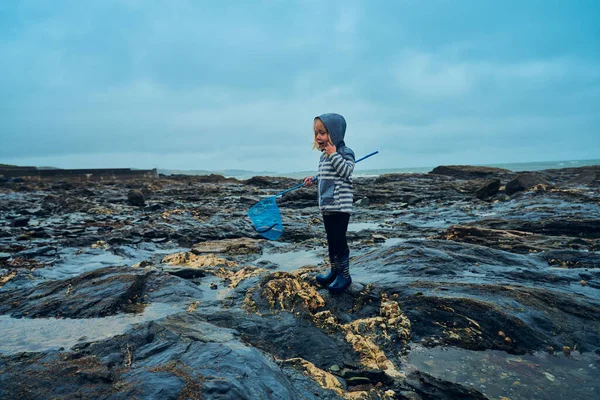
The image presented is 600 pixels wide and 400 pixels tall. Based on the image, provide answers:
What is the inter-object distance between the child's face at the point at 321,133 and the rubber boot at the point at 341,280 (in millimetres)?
1476

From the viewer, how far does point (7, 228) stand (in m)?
12.3

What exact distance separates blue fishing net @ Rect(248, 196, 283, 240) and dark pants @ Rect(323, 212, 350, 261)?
1655 millimetres

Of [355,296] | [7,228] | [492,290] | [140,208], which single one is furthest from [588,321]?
[140,208]

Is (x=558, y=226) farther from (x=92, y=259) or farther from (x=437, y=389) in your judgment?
(x=92, y=259)

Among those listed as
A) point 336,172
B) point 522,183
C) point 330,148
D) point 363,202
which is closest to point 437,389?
point 336,172

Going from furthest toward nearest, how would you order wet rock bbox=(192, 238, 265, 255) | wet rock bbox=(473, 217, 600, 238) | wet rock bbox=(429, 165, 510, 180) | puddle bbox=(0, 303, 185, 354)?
1. wet rock bbox=(429, 165, 510, 180)
2. wet rock bbox=(473, 217, 600, 238)
3. wet rock bbox=(192, 238, 265, 255)
4. puddle bbox=(0, 303, 185, 354)

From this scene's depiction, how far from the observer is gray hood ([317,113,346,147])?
15.3 feet

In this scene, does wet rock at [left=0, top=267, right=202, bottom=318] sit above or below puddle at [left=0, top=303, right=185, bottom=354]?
above

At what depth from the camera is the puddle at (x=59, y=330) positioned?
3.91 m

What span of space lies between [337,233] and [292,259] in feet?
13.0

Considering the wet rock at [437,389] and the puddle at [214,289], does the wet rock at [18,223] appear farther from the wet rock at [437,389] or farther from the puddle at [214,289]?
the wet rock at [437,389]

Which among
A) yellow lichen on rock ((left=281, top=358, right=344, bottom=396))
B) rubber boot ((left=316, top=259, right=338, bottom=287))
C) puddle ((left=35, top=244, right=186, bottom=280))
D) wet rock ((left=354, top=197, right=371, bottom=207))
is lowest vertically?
puddle ((left=35, top=244, right=186, bottom=280))

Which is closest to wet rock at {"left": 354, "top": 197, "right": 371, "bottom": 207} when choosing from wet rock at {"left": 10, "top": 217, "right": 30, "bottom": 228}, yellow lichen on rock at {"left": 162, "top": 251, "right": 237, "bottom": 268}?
yellow lichen on rock at {"left": 162, "top": 251, "right": 237, "bottom": 268}

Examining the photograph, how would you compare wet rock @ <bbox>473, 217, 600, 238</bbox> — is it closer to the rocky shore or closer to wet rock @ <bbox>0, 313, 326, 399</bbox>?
the rocky shore
